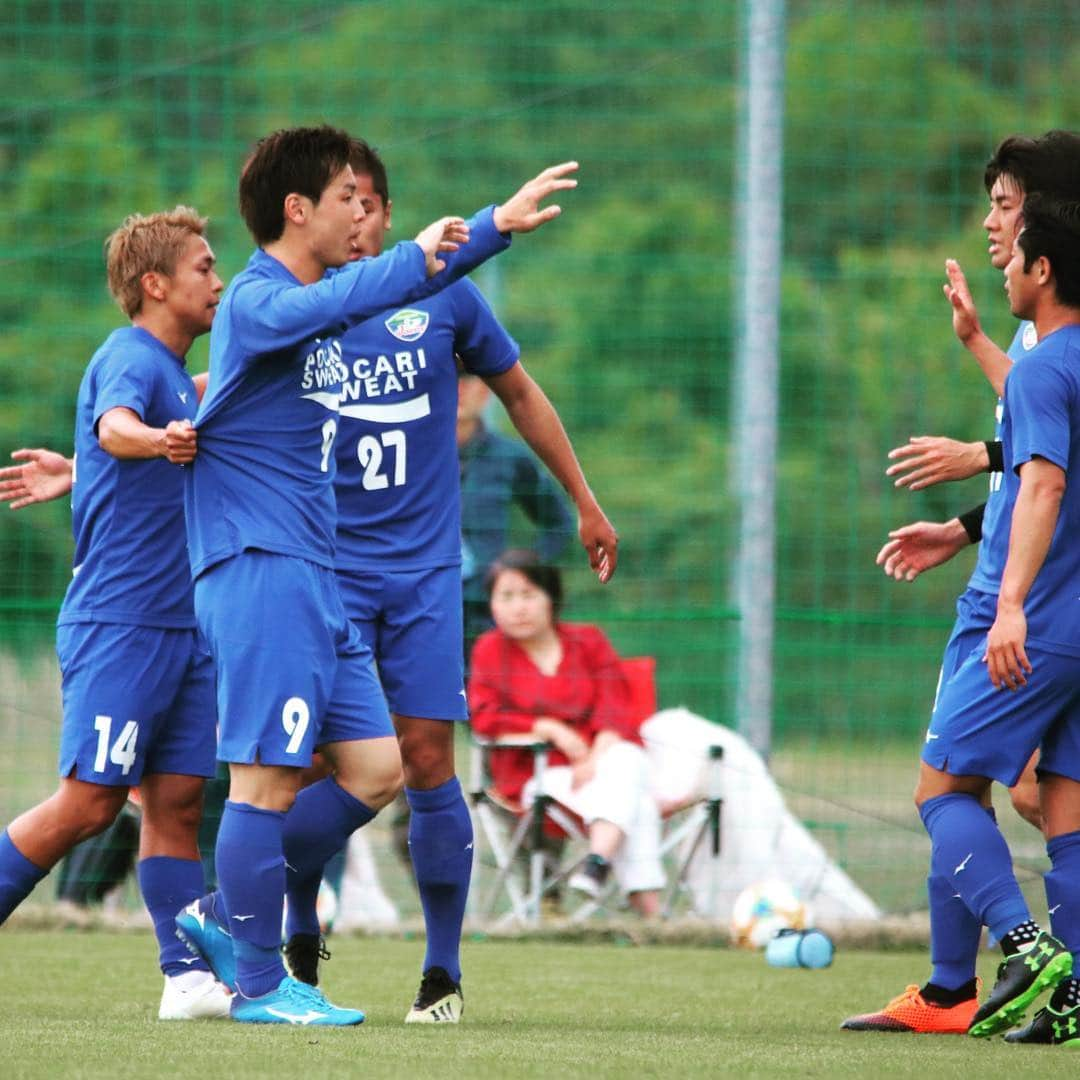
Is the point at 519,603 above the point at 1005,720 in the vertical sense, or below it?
below

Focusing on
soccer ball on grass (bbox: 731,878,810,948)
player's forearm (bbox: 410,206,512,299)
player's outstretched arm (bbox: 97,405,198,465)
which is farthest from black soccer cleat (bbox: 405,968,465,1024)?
soccer ball on grass (bbox: 731,878,810,948)

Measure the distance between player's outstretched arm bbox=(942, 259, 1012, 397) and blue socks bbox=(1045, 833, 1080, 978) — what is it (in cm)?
106

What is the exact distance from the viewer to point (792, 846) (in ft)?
25.4

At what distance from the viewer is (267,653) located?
14.5 ft

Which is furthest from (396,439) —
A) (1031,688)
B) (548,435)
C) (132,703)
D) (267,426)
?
(1031,688)

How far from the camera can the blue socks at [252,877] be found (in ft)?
14.6

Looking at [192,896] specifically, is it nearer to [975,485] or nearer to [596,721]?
[596,721]

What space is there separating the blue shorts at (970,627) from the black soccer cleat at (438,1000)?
126 cm

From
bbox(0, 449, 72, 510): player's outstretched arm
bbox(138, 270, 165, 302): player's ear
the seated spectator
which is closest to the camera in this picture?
bbox(138, 270, 165, 302): player's ear

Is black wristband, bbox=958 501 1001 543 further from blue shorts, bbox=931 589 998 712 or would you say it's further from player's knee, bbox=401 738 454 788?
player's knee, bbox=401 738 454 788

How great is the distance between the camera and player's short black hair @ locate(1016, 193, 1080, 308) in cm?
462

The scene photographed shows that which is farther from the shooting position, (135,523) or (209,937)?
(135,523)

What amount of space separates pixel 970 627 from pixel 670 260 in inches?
414

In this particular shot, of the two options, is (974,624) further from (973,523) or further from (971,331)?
(971,331)
